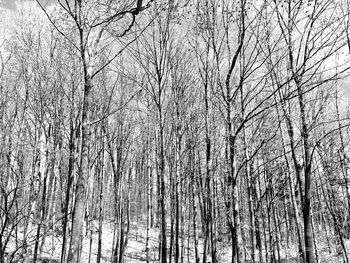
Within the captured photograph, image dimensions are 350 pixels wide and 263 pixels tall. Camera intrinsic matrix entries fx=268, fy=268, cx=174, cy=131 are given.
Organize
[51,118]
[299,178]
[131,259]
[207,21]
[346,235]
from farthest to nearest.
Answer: [346,235] → [131,259] → [51,118] → [299,178] → [207,21]

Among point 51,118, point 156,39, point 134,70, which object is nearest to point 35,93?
point 51,118

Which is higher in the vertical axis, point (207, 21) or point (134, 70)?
point (134, 70)

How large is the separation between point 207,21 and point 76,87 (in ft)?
22.8

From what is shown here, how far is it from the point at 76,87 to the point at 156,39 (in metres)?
3.69

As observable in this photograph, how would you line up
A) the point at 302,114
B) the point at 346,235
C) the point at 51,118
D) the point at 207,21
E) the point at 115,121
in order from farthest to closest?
the point at 346,235
the point at 115,121
the point at 51,118
the point at 302,114
the point at 207,21

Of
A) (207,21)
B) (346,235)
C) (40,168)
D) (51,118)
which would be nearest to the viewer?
(207,21)

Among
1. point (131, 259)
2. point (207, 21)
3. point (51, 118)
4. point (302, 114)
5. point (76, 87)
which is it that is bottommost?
point (131, 259)

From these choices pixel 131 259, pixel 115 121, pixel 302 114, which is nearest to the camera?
pixel 302 114

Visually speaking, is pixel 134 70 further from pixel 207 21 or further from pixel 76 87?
pixel 207 21

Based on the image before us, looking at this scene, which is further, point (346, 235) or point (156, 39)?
point (346, 235)

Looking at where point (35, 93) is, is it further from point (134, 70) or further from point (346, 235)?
point (346, 235)

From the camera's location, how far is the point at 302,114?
22.5 feet

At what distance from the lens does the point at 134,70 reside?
11.5 metres

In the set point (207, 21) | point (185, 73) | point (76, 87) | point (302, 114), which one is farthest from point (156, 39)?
point (302, 114)
